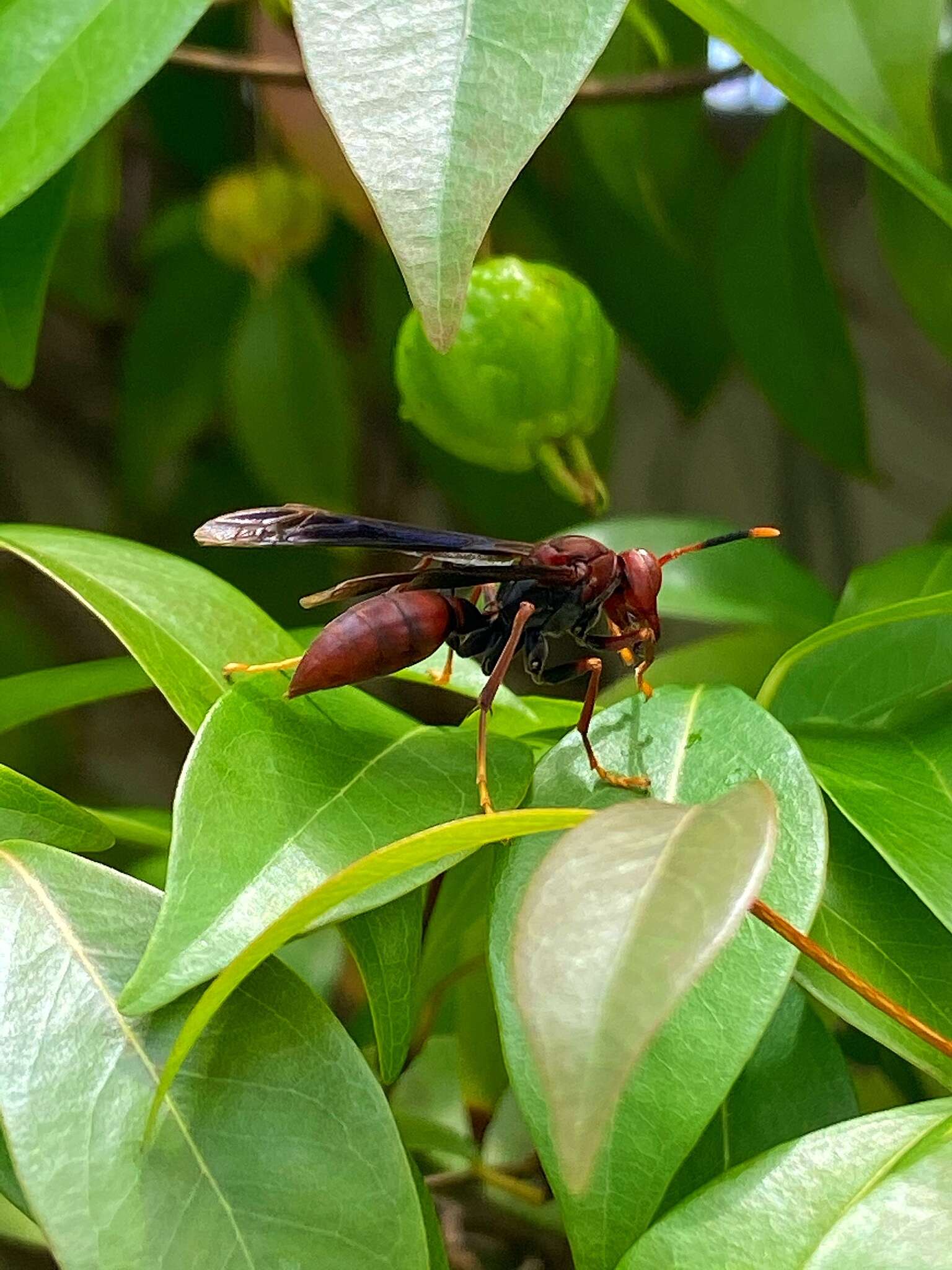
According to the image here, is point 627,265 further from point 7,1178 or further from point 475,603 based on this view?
point 7,1178

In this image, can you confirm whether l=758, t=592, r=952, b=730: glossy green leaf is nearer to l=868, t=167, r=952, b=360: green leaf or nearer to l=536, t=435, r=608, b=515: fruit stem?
l=536, t=435, r=608, b=515: fruit stem

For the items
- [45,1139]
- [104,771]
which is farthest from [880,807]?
[104,771]

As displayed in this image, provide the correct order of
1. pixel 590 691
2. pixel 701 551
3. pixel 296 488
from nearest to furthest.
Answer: pixel 590 691 < pixel 701 551 < pixel 296 488

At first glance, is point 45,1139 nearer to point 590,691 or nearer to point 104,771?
point 590,691

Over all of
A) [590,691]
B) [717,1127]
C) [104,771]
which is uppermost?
[590,691]

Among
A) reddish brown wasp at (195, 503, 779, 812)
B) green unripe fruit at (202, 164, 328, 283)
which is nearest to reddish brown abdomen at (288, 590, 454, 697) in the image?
reddish brown wasp at (195, 503, 779, 812)
